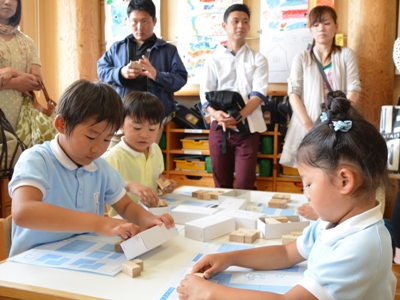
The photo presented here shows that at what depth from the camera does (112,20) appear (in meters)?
4.61

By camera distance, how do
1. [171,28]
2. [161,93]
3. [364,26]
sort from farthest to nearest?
[171,28] → [364,26] → [161,93]

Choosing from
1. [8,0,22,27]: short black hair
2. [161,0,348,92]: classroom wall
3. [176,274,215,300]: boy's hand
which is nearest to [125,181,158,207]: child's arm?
[176,274,215,300]: boy's hand

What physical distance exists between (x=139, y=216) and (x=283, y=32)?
3127 mm

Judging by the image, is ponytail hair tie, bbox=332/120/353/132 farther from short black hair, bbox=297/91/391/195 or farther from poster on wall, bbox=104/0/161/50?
poster on wall, bbox=104/0/161/50

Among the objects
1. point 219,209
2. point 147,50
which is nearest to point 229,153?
point 147,50

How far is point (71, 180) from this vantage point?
133cm

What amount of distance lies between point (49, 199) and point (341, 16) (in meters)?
3.49

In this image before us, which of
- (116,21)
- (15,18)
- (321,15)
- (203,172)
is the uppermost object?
(116,21)

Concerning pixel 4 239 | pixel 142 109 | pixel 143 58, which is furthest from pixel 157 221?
pixel 143 58

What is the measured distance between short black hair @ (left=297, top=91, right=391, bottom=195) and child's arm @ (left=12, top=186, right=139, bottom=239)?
0.53 metres


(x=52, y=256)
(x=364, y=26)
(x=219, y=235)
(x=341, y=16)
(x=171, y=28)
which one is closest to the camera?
(x=52, y=256)

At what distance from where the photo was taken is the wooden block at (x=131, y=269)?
941 mm

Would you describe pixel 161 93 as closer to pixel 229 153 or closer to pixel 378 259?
pixel 229 153

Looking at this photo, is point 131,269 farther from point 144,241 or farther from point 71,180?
point 71,180
